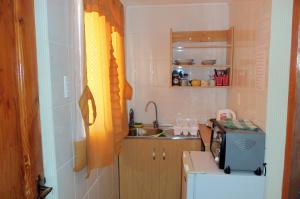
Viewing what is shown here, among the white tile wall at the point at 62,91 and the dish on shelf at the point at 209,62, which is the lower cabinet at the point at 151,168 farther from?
the white tile wall at the point at 62,91

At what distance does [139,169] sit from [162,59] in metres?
1.34

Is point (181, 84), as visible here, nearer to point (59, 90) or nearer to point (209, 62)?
point (209, 62)

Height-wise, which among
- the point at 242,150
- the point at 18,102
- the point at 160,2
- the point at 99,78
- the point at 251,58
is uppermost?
Answer: the point at 160,2

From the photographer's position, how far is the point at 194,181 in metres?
1.54

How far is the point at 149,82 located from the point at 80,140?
5.23 ft

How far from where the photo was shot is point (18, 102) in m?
0.95

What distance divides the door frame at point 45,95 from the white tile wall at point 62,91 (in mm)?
27

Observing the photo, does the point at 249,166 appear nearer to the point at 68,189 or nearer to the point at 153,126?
the point at 68,189

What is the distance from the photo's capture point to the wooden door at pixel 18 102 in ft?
2.86

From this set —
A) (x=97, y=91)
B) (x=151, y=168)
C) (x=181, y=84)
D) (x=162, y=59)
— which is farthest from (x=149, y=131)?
(x=97, y=91)

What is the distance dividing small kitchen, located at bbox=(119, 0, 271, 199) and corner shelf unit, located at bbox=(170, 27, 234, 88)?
1 centimetres

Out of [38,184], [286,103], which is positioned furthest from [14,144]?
[286,103]

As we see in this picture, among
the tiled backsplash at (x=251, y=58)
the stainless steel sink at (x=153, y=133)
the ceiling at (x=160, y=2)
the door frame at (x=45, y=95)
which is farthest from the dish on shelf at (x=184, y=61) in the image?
the door frame at (x=45, y=95)

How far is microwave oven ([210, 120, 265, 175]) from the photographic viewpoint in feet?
4.88
